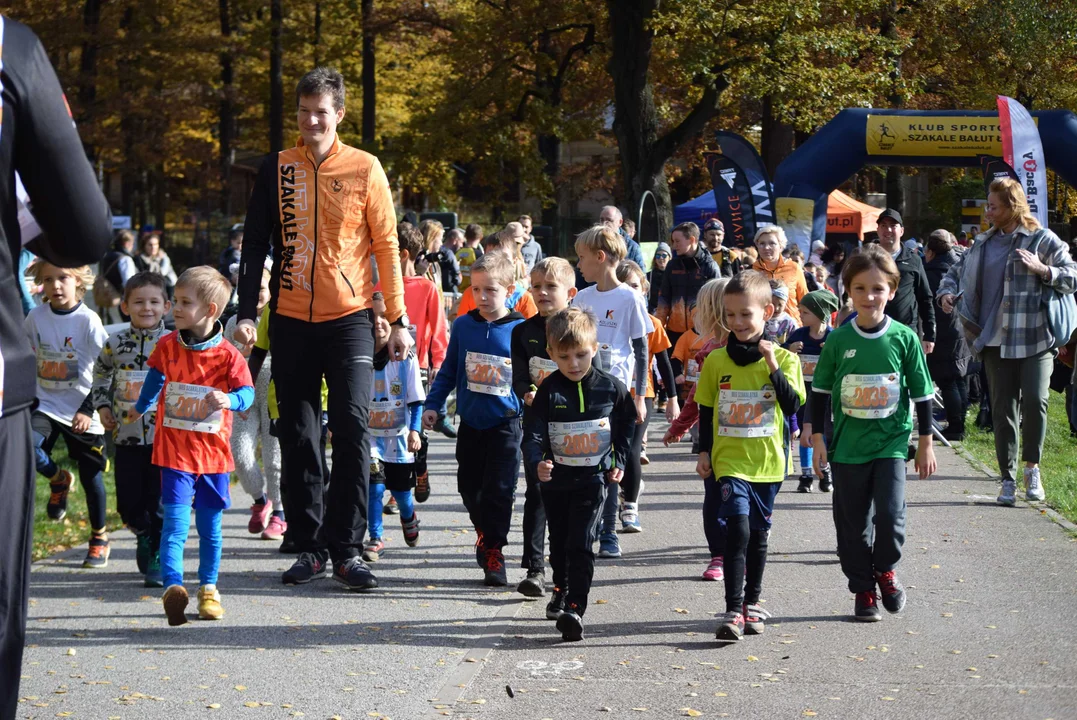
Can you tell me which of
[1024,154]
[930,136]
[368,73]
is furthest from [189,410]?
[368,73]

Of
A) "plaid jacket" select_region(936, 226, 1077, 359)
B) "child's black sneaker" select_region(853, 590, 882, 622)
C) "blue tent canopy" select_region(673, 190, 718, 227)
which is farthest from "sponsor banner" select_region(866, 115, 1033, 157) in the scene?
"child's black sneaker" select_region(853, 590, 882, 622)

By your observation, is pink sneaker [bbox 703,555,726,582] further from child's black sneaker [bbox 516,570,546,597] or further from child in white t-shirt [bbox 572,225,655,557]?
child's black sneaker [bbox 516,570,546,597]

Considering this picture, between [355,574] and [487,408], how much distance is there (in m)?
1.12

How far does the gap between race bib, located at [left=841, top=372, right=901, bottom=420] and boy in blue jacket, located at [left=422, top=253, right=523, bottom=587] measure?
1.77 metres

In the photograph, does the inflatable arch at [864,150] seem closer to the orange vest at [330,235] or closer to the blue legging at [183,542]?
the orange vest at [330,235]

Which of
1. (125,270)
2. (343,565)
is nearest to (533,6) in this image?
(125,270)

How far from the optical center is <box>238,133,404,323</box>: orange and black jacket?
6766mm

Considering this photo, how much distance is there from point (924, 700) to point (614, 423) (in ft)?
6.28

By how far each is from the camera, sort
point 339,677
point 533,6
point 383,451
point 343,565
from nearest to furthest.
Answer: point 339,677 → point 343,565 → point 383,451 → point 533,6

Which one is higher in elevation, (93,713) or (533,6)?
(533,6)

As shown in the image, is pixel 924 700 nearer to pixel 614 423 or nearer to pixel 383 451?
pixel 614 423

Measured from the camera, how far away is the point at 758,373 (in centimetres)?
645

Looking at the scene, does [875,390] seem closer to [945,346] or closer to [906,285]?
[906,285]

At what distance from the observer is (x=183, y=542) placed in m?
6.40
